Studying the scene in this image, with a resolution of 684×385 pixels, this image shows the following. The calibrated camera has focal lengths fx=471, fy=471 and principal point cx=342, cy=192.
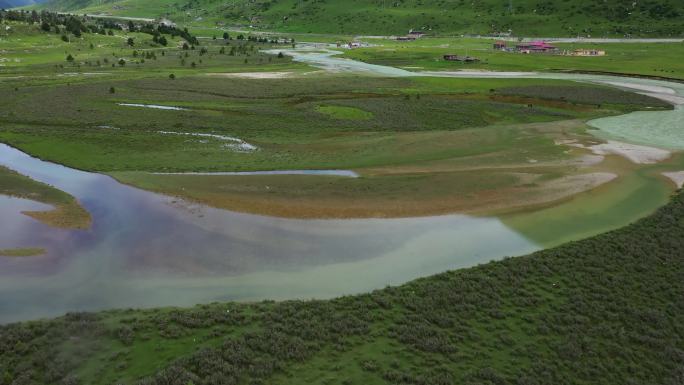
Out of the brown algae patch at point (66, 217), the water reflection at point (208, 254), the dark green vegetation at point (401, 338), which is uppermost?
the brown algae patch at point (66, 217)

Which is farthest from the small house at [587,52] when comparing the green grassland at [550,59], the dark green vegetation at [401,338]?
the dark green vegetation at [401,338]

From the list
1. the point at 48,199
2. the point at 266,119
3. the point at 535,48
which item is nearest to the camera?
the point at 48,199

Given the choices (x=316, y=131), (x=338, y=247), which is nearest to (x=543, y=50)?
(x=316, y=131)

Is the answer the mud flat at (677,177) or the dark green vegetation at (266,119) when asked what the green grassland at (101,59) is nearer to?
the dark green vegetation at (266,119)

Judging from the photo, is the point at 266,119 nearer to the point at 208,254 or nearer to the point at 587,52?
the point at 208,254

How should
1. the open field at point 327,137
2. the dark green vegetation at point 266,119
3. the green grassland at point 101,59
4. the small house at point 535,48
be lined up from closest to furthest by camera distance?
the open field at point 327,137
the dark green vegetation at point 266,119
the green grassland at point 101,59
the small house at point 535,48
